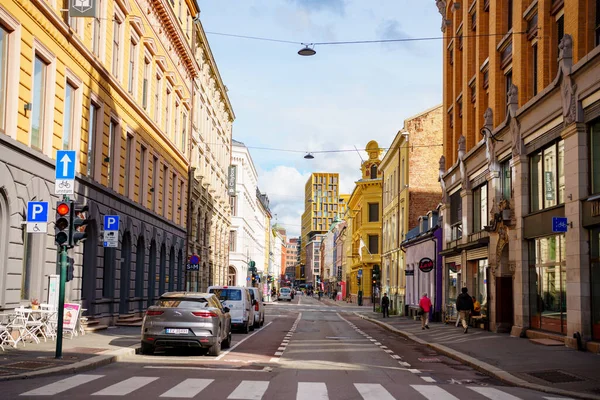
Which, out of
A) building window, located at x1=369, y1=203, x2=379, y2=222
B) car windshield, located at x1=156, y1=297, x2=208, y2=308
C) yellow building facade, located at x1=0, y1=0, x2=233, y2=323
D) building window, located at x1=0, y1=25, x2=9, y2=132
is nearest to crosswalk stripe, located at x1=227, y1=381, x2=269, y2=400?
car windshield, located at x1=156, y1=297, x2=208, y2=308

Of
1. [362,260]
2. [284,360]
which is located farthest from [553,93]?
[362,260]

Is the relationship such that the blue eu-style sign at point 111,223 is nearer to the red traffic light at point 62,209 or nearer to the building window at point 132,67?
the building window at point 132,67

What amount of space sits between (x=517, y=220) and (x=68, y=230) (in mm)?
15331

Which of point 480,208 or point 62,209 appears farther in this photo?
point 480,208

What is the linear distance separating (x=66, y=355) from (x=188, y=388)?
489cm

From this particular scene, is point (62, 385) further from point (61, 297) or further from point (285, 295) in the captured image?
point (285, 295)

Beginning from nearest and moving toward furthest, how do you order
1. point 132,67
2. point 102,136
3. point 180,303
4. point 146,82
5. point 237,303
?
point 180,303, point 102,136, point 237,303, point 132,67, point 146,82

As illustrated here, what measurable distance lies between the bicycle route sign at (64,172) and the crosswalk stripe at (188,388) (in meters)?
4.96

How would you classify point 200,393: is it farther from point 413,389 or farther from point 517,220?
point 517,220

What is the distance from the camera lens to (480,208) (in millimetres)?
30969

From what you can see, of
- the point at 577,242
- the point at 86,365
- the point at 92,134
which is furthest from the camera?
the point at 92,134

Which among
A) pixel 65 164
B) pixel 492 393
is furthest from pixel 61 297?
pixel 492 393

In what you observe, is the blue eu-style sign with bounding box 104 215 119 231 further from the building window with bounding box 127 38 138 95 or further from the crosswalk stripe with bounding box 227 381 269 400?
the crosswalk stripe with bounding box 227 381 269 400

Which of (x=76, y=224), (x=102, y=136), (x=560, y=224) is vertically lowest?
(x=76, y=224)
